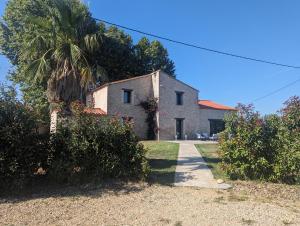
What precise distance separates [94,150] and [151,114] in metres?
Answer: 22.8

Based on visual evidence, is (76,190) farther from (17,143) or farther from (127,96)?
(127,96)

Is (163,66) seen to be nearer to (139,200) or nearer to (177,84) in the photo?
(177,84)

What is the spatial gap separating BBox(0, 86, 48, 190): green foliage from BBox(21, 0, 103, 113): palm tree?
3081 mm

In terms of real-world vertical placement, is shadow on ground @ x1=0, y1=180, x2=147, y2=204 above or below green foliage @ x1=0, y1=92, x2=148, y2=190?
below

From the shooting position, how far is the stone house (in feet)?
99.1

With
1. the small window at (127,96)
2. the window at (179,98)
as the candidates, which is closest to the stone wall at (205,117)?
the window at (179,98)

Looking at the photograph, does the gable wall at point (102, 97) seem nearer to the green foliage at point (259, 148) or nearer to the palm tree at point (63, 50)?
the palm tree at point (63, 50)

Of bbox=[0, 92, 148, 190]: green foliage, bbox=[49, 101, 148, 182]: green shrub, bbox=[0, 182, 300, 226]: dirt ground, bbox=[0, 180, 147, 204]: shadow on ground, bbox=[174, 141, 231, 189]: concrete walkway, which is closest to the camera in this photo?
bbox=[0, 182, 300, 226]: dirt ground

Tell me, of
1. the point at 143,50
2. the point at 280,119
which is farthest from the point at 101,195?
the point at 143,50

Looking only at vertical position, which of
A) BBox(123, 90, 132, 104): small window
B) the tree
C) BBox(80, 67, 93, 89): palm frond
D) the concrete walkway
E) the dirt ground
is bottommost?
the dirt ground

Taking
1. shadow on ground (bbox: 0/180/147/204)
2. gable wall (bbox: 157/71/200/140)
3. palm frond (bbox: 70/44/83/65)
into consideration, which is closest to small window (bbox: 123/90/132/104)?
gable wall (bbox: 157/71/200/140)

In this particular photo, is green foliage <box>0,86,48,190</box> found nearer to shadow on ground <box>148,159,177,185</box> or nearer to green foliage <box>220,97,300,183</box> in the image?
shadow on ground <box>148,159,177,185</box>

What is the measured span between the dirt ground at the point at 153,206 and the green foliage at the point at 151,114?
2249cm

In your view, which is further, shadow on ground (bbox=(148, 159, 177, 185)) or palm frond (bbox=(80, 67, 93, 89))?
palm frond (bbox=(80, 67, 93, 89))
